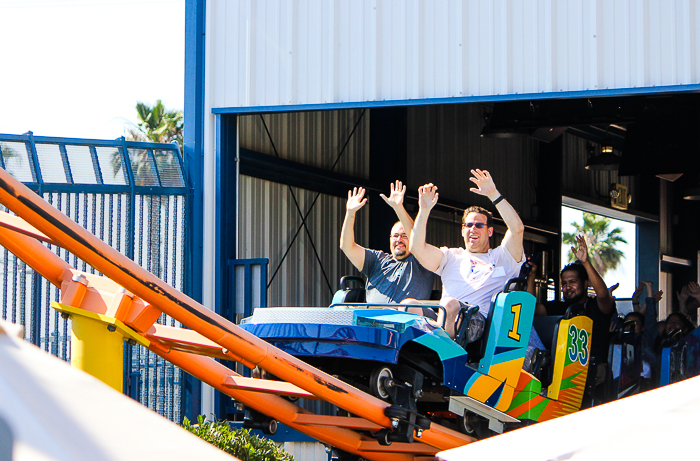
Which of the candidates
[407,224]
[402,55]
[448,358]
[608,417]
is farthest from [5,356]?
[402,55]

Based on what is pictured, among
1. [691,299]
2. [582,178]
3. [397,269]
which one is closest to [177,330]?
[397,269]

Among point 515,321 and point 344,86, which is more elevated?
point 344,86

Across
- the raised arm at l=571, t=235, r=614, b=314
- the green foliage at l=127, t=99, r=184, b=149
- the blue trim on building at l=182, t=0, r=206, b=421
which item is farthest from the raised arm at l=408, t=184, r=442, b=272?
the green foliage at l=127, t=99, r=184, b=149

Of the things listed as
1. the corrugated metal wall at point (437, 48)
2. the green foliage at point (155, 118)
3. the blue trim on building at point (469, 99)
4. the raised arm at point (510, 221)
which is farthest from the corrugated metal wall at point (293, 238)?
the green foliage at point (155, 118)

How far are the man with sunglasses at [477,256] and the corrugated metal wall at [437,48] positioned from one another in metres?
1.44

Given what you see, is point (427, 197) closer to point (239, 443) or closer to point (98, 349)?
point (239, 443)

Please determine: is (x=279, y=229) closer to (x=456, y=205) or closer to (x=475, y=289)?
(x=475, y=289)

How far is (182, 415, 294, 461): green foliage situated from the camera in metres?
6.52

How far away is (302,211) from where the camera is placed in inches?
455

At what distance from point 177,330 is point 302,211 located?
704 cm

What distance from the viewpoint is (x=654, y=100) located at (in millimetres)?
11227

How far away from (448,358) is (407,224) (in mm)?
2184

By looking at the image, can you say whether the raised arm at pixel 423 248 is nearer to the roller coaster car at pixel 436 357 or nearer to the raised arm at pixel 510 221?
the raised arm at pixel 510 221

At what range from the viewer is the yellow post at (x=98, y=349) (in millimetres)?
3758
